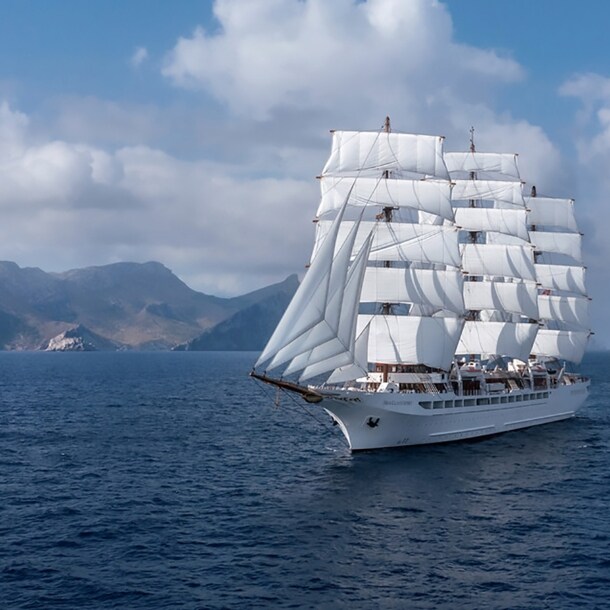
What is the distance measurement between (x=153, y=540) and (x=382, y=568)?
10.9 meters

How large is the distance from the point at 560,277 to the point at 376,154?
1604 inches

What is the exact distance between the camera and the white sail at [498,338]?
260 ft

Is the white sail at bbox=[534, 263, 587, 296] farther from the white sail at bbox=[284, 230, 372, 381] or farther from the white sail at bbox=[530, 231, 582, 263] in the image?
the white sail at bbox=[284, 230, 372, 381]

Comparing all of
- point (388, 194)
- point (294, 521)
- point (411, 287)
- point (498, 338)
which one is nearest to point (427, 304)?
point (411, 287)

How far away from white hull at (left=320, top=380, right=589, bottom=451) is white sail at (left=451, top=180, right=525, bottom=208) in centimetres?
2521

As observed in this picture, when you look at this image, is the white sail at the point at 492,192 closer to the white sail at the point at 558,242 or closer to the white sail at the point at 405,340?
the white sail at the point at 558,242

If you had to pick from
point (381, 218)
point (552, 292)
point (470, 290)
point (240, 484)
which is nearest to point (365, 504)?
point (240, 484)

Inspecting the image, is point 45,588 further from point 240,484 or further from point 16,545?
point 240,484

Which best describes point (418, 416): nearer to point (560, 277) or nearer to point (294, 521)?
point (294, 521)

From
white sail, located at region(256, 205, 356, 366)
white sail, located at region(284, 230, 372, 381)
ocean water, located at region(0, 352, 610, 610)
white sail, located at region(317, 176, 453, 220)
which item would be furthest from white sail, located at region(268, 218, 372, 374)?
white sail, located at region(317, 176, 453, 220)

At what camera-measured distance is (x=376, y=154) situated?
6712 centimetres

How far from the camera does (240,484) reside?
147 ft

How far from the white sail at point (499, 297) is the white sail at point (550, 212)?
18.2 meters

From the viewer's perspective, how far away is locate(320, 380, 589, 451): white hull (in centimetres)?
5406
